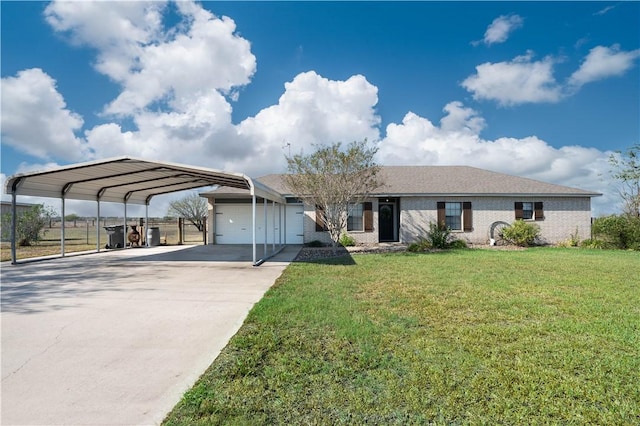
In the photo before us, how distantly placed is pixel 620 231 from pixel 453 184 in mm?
7576

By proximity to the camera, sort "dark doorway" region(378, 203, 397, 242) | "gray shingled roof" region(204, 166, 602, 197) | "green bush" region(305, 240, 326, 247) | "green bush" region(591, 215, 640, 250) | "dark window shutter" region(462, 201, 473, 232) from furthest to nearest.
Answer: "dark doorway" region(378, 203, 397, 242) → "dark window shutter" region(462, 201, 473, 232) → "gray shingled roof" region(204, 166, 602, 197) → "green bush" region(305, 240, 326, 247) → "green bush" region(591, 215, 640, 250)

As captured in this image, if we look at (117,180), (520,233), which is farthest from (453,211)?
(117,180)

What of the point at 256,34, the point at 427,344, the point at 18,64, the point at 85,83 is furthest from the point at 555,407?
the point at 85,83

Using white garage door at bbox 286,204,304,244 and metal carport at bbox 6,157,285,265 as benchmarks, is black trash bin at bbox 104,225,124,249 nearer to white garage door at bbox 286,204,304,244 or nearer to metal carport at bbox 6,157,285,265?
metal carport at bbox 6,157,285,265

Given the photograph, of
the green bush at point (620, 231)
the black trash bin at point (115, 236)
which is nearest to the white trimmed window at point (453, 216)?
the green bush at point (620, 231)

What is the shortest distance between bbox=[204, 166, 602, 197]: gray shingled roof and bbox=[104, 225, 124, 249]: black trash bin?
205 inches

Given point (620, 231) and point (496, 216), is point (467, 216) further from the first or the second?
point (620, 231)

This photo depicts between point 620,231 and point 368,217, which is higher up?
point 368,217

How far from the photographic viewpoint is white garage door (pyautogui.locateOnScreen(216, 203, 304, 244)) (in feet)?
55.6

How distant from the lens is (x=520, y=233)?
50.5ft

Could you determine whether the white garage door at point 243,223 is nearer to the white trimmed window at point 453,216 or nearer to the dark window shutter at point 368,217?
the dark window shutter at point 368,217

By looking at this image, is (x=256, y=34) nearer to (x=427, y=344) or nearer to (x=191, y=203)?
(x=427, y=344)

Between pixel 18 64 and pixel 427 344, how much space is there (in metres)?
14.4

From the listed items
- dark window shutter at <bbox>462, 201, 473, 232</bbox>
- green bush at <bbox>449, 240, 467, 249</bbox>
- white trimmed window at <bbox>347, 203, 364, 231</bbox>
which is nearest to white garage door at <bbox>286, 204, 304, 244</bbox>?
white trimmed window at <bbox>347, 203, 364, 231</bbox>
